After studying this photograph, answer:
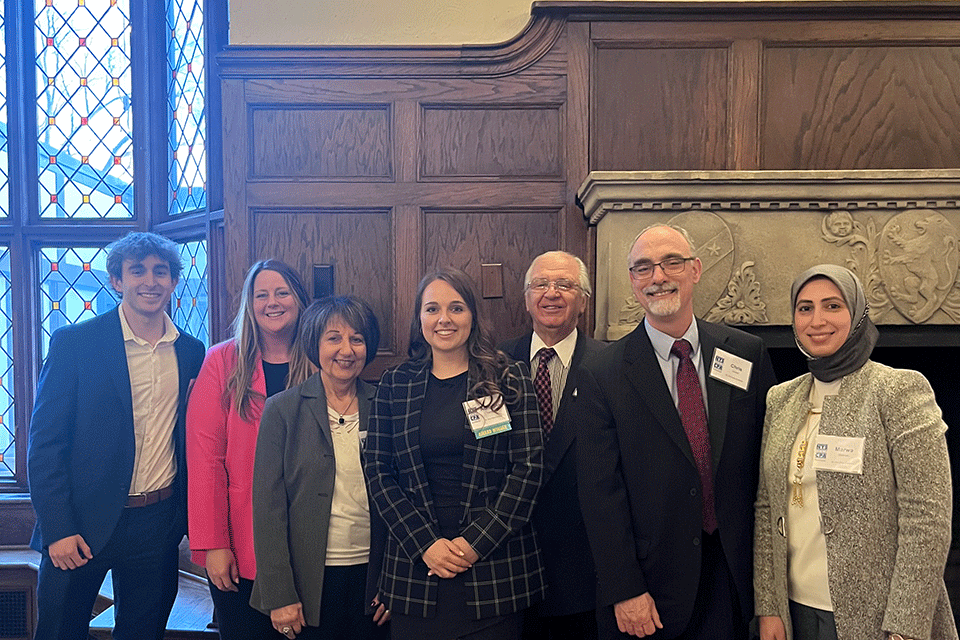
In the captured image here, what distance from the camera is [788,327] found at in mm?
2525

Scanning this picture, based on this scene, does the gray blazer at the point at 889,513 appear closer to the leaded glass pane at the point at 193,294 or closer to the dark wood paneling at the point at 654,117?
the dark wood paneling at the point at 654,117

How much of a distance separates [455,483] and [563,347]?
22.8 inches

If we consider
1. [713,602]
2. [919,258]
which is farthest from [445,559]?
[919,258]

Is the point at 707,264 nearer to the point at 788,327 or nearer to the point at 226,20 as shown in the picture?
the point at 788,327

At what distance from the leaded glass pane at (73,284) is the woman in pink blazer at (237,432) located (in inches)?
69.0

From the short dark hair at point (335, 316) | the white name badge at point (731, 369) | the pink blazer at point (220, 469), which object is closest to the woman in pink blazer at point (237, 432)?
the pink blazer at point (220, 469)

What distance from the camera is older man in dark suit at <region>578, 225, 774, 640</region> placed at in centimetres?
173

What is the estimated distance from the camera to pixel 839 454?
5.10 ft

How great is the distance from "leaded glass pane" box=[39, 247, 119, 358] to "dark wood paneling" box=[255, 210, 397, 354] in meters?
1.32

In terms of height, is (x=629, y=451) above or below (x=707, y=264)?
below

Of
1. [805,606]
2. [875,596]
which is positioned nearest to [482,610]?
[805,606]

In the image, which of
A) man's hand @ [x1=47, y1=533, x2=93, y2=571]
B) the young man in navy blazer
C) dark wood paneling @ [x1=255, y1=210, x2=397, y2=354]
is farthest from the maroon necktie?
man's hand @ [x1=47, y1=533, x2=93, y2=571]

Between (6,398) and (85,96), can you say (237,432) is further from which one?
(85,96)

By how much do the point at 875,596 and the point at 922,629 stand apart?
0.33ft
